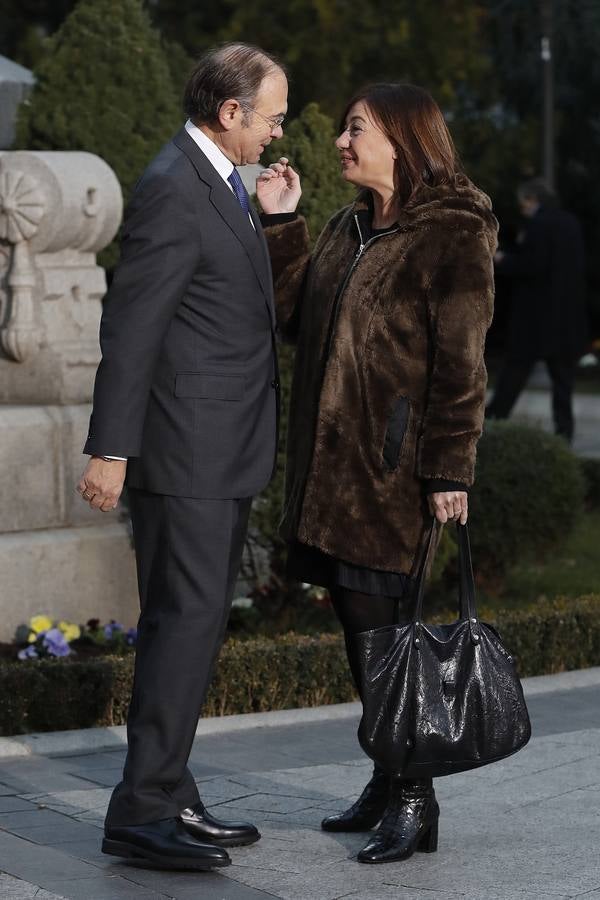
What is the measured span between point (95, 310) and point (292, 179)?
238 cm

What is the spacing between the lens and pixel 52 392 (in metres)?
6.59

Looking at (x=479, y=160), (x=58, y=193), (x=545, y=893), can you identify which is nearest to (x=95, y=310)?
(x=58, y=193)

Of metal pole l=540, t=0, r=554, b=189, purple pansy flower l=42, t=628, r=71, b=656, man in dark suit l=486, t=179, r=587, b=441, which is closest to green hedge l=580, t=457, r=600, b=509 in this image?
man in dark suit l=486, t=179, r=587, b=441

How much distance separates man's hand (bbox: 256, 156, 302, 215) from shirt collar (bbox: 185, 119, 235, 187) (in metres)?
0.41

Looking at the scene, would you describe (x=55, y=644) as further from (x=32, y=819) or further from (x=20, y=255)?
(x=32, y=819)

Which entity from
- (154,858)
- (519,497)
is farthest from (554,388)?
(154,858)

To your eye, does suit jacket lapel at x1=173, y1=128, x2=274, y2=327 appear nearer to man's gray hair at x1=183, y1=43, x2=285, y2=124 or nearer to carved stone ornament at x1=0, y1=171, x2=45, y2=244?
man's gray hair at x1=183, y1=43, x2=285, y2=124

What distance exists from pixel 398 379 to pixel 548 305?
8.73 meters

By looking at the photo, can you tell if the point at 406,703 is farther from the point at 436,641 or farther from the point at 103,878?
the point at 103,878

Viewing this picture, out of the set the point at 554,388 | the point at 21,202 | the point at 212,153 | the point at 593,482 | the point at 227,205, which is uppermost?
the point at 212,153

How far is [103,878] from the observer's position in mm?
3934

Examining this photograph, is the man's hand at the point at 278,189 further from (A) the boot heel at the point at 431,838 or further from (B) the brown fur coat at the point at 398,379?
(A) the boot heel at the point at 431,838

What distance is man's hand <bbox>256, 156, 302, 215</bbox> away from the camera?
176 inches

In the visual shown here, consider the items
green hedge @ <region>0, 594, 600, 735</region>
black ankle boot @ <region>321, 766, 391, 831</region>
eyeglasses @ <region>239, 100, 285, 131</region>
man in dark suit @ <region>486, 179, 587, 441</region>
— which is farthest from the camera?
A: man in dark suit @ <region>486, 179, 587, 441</region>
